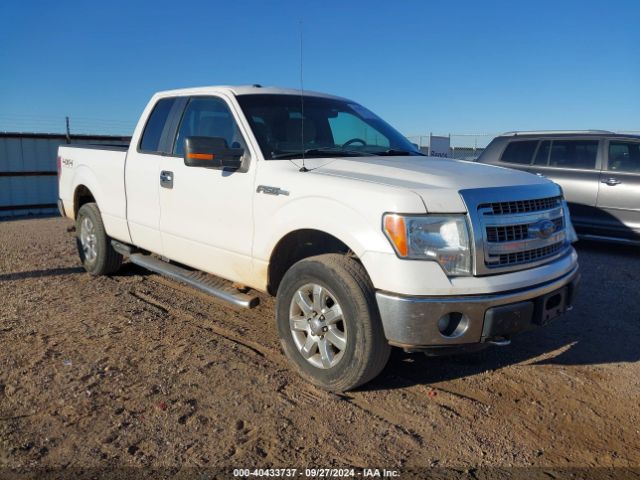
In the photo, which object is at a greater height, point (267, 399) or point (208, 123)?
point (208, 123)

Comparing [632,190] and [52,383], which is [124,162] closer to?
[52,383]

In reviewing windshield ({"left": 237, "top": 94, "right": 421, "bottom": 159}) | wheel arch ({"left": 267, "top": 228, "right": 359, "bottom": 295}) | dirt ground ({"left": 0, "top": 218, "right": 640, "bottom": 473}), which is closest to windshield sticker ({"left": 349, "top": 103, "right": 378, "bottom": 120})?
windshield ({"left": 237, "top": 94, "right": 421, "bottom": 159})

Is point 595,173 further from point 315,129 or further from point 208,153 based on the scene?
point 208,153

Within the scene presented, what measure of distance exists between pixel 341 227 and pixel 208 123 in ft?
6.69

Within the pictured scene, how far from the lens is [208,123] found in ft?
15.8

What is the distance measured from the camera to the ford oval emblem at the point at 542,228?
348 centimetres

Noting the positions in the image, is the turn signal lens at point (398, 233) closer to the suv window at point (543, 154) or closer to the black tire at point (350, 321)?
the black tire at point (350, 321)

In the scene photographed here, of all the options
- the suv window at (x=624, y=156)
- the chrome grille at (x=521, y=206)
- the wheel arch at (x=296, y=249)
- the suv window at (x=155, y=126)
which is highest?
the suv window at (x=155, y=126)

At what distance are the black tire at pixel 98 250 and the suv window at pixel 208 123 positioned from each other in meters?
1.68

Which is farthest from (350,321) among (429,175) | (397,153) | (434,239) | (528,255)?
(397,153)

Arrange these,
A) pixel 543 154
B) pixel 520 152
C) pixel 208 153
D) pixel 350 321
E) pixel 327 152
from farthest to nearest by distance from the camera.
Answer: pixel 520 152 < pixel 543 154 < pixel 327 152 < pixel 208 153 < pixel 350 321

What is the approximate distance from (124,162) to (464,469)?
4266mm

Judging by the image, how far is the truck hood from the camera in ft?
10.5

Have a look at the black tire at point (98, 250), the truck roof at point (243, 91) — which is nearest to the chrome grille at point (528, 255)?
the truck roof at point (243, 91)
